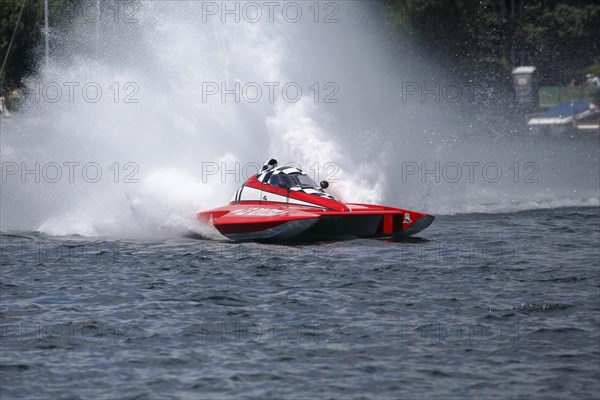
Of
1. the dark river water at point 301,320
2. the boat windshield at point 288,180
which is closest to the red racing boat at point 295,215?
the boat windshield at point 288,180

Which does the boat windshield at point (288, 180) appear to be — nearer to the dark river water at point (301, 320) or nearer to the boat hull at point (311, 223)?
the boat hull at point (311, 223)

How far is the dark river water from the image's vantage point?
26.5 ft

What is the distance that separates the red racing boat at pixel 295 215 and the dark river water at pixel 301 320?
0.90 feet

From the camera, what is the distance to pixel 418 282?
1181 centimetres

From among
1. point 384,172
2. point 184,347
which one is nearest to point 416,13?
point 384,172

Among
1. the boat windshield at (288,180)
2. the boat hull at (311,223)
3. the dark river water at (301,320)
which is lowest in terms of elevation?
the dark river water at (301,320)

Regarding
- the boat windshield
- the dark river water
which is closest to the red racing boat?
the boat windshield

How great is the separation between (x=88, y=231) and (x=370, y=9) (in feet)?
102

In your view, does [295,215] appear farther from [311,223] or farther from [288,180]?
[288,180]

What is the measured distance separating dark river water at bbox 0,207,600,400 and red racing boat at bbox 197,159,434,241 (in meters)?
0.27

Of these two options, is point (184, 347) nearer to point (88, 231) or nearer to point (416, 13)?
point (88, 231)

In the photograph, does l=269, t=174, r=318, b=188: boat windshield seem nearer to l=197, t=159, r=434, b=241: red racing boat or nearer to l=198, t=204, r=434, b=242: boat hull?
l=197, t=159, r=434, b=241: red racing boat

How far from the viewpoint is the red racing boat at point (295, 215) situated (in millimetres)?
14227

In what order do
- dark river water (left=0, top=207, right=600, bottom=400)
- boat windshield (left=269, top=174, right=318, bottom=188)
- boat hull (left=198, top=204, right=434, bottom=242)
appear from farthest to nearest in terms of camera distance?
boat windshield (left=269, top=174, right=318, bottom=188) < boat hull (left=198, top=204, right=434, bottom=242) < dark river water (left=0, top=207, right=600, bottom=400)
